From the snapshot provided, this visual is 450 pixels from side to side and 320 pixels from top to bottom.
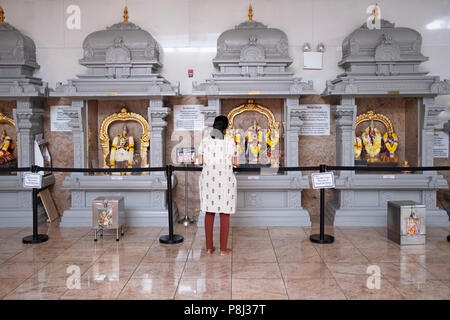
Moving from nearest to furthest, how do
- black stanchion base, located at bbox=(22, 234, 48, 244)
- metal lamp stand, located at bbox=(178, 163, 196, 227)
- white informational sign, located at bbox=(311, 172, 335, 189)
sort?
white informational sign, located at bbox=(311, 172, 335, 189) < black stanchion base, located at bbox=(22, 234, 48, 244) < metal lamp stand, located at bbox=(178, 163, 196, 227)

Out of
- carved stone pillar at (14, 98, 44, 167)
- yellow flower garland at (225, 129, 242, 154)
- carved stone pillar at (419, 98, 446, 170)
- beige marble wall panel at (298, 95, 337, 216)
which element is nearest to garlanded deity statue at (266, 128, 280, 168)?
yellow flower garland at (225, 129, 242, 154)

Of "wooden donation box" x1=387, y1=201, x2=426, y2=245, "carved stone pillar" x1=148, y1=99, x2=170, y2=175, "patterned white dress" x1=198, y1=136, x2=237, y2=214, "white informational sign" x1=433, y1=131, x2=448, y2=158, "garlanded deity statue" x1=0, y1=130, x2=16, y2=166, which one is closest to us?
"patterned white dress" x1=198, y1=136, x2=237, y2=214

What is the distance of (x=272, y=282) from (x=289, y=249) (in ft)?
4.34

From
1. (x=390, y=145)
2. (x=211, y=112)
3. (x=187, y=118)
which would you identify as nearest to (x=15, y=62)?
(x=187, y=118)

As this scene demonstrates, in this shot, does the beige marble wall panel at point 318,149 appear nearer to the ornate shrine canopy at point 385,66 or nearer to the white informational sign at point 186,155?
the ornate shrine canopy at point 385,66

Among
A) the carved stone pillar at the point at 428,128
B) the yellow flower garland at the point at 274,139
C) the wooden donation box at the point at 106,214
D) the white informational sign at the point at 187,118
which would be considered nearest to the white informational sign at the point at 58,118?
the white informational sign at the point at 187,118

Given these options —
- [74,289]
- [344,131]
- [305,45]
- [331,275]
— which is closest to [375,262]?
[331,275]

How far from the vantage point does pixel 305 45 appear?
7789mm

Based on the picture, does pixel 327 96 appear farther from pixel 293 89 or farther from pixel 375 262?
pixel 375 262

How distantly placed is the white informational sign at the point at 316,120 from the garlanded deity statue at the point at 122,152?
9.85 feet

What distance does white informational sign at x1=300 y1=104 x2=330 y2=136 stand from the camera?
25.8ft

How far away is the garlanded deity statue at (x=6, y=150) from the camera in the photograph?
7555mm

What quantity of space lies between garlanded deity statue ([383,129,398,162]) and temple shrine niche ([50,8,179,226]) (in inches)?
142

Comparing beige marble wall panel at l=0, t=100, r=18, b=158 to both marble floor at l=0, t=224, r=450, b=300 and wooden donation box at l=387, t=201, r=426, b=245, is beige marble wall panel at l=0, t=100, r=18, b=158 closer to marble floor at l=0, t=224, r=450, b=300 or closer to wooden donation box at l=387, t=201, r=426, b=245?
marble floor at l=0, t=224, r=450, b=300
